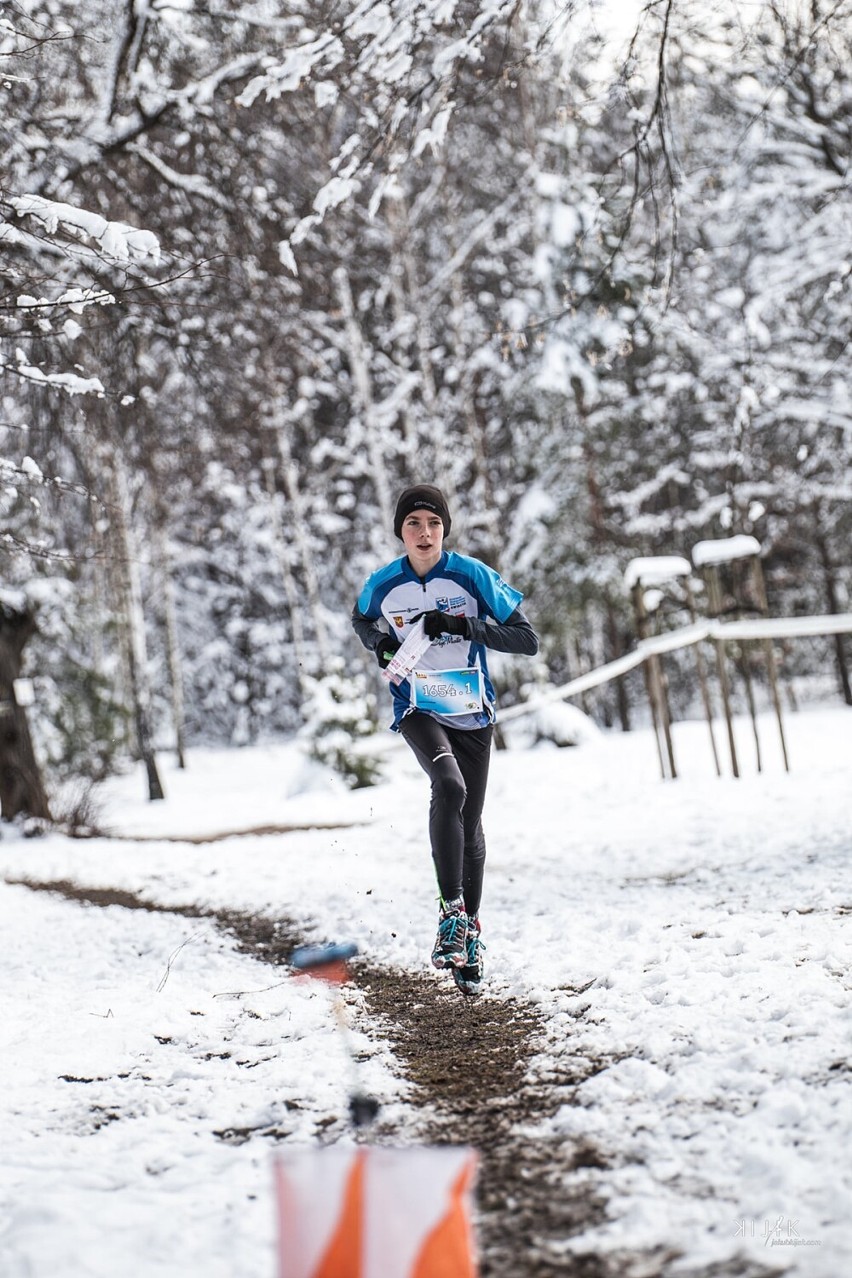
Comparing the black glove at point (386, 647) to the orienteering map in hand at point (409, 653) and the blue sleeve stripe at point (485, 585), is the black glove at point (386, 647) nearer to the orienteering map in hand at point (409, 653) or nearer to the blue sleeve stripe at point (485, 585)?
the orienteering map in hand at point (409, 653)

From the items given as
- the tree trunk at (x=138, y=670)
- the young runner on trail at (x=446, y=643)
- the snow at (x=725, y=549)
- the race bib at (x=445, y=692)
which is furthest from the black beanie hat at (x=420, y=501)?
the tree trunk at (x=138, y=670)

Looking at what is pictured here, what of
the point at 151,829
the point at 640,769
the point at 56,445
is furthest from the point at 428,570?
the point at 151,829

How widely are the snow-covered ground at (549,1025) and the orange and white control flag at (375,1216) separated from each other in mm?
385

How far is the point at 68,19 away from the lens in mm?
8594

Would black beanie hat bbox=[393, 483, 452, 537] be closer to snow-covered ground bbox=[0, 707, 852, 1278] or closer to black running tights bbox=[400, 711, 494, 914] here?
black running tights bbox=[400, 711, 494, 914]

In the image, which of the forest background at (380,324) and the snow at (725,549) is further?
the snow at (725,549)

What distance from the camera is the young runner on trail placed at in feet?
14.3

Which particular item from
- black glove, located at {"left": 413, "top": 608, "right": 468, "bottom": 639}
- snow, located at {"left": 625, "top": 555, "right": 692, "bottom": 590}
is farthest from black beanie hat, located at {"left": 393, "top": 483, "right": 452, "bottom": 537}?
snow, located at {"left": 625, "top": 555, "right": 692, "bottom": 590}

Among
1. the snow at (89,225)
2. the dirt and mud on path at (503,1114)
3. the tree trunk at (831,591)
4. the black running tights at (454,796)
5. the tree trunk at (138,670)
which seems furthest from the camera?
the tree trunk at (831,591)

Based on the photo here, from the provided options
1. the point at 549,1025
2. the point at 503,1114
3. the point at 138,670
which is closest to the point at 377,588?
the point at 549,1025

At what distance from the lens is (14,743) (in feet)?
44.9

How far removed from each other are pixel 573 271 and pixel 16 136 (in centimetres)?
1109

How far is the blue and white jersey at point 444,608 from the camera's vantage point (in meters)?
4.49

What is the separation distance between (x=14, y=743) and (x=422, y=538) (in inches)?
425
